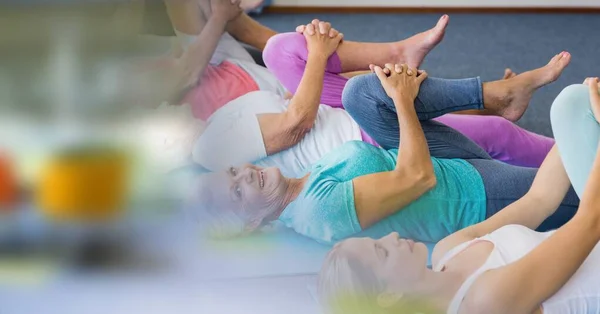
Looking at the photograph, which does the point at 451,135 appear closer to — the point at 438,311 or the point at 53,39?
the point at 438,311

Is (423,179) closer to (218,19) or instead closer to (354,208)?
(354,208)

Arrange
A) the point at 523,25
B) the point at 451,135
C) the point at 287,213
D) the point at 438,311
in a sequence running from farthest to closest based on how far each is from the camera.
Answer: the point at 523,25, the point at 451,135, the point at 287,213, the point at 438,311

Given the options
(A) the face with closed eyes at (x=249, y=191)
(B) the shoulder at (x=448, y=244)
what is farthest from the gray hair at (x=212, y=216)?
(B) the shoulder at (x=448, y=244)

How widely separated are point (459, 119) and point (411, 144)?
30 cm

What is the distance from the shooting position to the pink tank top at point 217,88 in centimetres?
56

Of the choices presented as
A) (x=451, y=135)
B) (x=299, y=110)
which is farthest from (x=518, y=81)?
(x=299, y=110)

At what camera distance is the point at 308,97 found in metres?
0.99

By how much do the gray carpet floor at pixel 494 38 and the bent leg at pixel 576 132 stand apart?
3.36 feet

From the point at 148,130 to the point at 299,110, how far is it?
532mm

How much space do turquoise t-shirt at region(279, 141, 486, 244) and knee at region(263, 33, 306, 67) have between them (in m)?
0.25

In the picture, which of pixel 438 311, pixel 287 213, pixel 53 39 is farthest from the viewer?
pixel 287 213

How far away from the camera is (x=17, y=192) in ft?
1.39

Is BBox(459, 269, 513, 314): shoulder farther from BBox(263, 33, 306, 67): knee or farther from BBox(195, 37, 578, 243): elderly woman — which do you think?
BBox(263, 33, 306, 67): knee

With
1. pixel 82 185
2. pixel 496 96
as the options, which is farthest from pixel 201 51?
pixel 496 96
